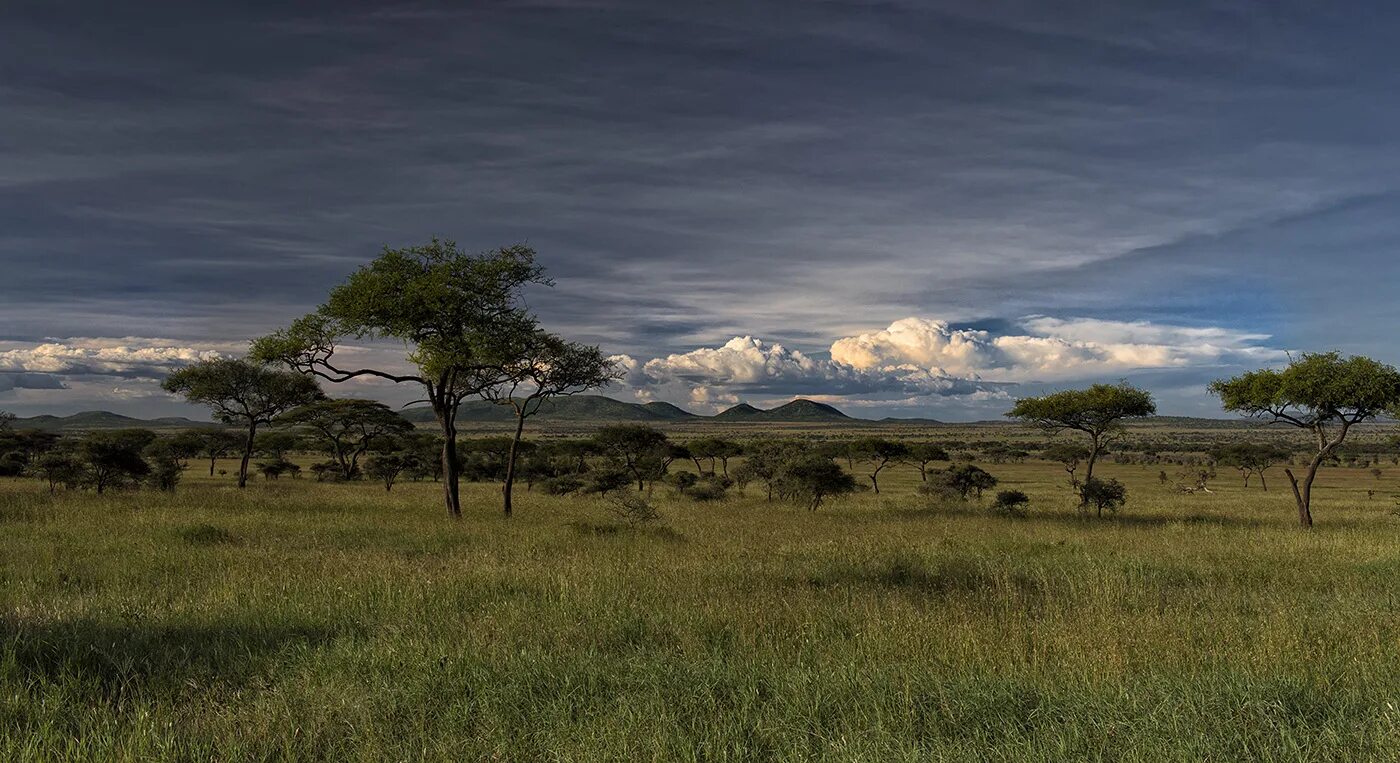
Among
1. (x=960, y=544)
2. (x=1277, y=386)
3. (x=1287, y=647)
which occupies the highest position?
(x=1277, y=386)

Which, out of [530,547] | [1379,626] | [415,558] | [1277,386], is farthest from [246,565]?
[1277,386]

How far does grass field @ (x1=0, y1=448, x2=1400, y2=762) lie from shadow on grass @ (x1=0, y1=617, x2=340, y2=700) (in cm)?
4

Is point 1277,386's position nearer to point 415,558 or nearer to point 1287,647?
point 1287,647

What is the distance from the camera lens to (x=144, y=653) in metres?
6.81

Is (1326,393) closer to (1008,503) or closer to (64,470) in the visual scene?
(1008,503)

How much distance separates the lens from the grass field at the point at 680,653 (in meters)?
4.79

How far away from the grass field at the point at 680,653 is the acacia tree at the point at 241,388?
33.3m

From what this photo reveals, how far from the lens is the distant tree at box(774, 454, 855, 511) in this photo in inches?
1287

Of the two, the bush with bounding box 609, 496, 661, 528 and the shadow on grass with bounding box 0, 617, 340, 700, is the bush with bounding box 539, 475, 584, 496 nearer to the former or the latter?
the bush with bounding box 609, 496, 661, 528

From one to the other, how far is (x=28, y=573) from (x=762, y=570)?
11.0 metres

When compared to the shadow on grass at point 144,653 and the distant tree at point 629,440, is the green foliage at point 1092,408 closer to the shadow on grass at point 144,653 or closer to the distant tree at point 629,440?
the distant tree at point 629,440

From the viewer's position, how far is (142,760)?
4.39m

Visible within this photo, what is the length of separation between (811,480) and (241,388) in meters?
35.8

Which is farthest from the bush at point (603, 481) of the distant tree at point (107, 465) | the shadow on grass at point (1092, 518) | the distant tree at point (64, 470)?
the distant tree at point (64, 470)
